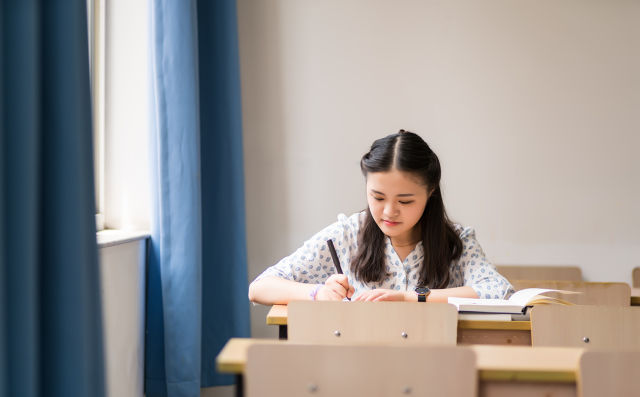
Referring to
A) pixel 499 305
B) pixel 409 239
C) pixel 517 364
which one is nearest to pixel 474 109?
pixel 409 239

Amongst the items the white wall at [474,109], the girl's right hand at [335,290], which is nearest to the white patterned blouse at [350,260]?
the girl's right hand at [335,290]

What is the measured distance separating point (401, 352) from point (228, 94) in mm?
2286

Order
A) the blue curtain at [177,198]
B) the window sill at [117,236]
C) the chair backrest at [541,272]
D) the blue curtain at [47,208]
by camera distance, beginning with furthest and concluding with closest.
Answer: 1. the chair backrest at [541,272]
2. the blue curtain at [177,198]
3. the window sill at [117,236]
4. the blue curtain at [47,208]

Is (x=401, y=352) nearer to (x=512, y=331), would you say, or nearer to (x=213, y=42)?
(x=512, y=331)

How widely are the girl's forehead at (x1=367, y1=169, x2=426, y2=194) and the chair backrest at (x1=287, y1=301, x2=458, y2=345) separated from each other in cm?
51

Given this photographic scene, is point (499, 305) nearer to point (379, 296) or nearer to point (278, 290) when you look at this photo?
point (379, 296)

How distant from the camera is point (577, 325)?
5.44 ft

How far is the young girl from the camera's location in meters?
2.08

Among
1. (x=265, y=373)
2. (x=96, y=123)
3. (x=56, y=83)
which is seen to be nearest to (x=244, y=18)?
(x=96, y=123)

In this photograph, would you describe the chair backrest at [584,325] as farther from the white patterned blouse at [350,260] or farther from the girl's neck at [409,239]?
the girl's neck at [409,239]

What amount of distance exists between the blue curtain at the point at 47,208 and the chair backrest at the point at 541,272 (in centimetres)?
252

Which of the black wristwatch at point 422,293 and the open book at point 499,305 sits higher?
the black wristwatch at point 422,293

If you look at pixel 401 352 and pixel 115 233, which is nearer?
pixel 401 352

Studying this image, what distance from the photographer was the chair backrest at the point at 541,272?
11.8ft
